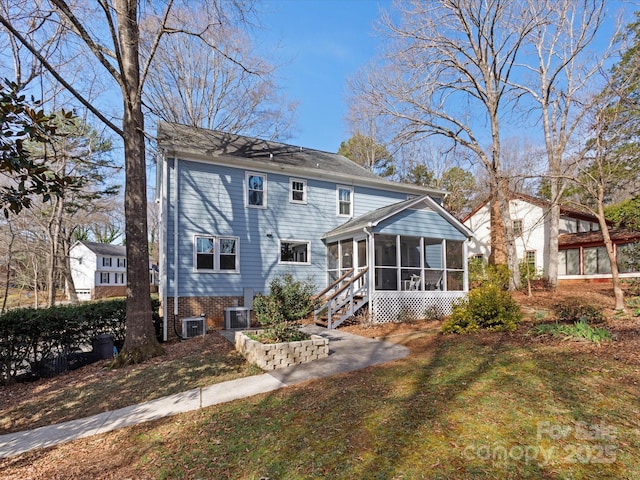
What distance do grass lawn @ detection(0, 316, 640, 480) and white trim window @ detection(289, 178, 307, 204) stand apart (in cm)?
931

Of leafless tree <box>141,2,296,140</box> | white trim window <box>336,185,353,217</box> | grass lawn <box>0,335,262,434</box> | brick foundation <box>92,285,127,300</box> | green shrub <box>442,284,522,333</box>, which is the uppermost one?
leafless tree <box>141,2,296,140</box>

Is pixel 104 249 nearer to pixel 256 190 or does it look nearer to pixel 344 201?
pixel 256 190

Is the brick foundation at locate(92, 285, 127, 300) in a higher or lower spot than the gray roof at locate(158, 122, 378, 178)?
lower

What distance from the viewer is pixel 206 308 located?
1174 centimetres

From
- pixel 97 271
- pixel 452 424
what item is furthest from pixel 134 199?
pixel 97 271

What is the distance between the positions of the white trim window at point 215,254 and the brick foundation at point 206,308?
1000 mm

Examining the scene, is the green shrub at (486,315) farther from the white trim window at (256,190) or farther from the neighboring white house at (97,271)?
the neighboring white house at (97,271)

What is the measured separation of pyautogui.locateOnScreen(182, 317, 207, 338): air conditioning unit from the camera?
428 inches

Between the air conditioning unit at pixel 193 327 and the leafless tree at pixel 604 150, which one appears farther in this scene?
the air conditioning unit at pixel 193 327

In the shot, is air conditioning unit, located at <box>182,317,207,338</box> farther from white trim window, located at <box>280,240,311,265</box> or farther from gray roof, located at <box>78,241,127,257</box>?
gray roof, located at <box>78,241,127,257</box>

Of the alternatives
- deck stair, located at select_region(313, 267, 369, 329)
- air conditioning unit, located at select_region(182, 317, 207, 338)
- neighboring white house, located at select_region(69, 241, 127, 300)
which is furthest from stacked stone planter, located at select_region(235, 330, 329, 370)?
neighboring white house, located at select_region(69, 241, 127, 300)

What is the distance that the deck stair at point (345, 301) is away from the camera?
11.0 meters

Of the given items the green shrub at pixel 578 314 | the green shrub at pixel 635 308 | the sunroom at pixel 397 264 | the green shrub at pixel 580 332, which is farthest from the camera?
the sunroom at pixel 397 264

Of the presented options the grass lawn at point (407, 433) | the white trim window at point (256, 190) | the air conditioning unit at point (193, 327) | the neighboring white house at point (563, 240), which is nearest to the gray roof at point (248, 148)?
the white trim window at point (256, 190)
